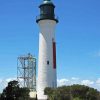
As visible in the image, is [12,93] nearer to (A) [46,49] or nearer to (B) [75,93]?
(B) [75,93]

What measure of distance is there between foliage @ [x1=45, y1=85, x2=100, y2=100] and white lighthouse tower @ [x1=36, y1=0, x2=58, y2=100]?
707cm

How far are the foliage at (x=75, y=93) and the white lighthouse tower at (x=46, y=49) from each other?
7.07 metres

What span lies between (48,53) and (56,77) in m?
4.28

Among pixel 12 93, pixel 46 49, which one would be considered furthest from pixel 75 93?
pixel 46 49

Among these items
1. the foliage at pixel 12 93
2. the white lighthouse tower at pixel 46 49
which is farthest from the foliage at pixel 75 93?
the white lighthouse tower at pixel 46 49

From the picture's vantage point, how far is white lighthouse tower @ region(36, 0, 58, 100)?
194ft

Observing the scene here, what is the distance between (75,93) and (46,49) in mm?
11866

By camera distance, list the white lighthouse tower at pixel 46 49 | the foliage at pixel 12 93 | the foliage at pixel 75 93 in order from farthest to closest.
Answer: the white lighthouse tower at pixel 46 49 → the foliage at pixel 12 93 → the foliage at pixel 75 93

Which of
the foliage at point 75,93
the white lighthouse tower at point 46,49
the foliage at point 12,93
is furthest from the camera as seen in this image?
the white lighthouse tower at point 46,49

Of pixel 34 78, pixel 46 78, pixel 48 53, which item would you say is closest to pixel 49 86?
pixel 46 78

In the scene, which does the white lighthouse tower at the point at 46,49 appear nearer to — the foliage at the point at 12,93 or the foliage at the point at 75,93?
the foliage at the point at 12,93

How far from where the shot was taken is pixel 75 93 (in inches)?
2000

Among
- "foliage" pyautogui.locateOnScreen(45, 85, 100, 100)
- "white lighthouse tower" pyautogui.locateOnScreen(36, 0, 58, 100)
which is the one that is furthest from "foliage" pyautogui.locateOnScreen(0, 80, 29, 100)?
"foliage" pyautogui.locateOnScreen(45, 85, 100, 100)

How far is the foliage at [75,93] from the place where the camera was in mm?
50531
